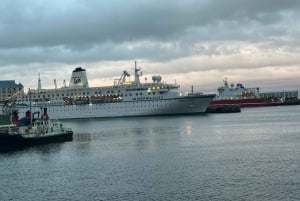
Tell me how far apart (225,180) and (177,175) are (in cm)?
352

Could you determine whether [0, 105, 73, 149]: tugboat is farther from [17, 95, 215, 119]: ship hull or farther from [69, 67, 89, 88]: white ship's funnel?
[69, 67, 89, 88]: white ship's funnel

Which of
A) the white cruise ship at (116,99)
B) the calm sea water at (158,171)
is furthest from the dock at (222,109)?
the calm sea water at (158,171)

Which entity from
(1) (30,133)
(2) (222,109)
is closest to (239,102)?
(2) (222,109)

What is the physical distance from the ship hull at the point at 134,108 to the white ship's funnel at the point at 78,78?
22.8ft

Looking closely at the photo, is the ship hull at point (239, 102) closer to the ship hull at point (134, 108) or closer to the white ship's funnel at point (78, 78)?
the ship hull at point (134, 108)

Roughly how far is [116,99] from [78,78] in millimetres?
15398

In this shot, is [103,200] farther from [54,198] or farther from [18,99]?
[18,99]

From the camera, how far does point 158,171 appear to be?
33.7m

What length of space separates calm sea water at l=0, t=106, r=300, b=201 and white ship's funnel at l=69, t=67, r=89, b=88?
77.3m

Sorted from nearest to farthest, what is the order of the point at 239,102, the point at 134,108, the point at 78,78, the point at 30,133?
the point at 30,133
the point at 134,108
the point at 78,78
the point at 239,102

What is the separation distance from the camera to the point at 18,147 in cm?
5281

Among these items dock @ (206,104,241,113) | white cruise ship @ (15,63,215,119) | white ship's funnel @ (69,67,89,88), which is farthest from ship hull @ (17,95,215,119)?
dock @ (206,104,241,113)

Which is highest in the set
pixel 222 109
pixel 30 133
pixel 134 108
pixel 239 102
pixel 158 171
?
pixel 134 108

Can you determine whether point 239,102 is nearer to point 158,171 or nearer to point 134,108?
point 134,108
